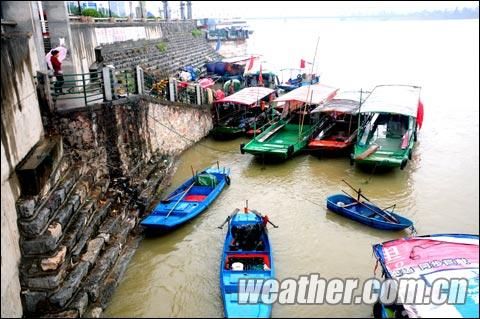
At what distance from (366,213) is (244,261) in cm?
463

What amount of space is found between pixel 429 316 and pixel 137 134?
9683mm

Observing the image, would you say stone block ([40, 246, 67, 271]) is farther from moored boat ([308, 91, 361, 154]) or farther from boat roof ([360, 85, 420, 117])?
boat roof ([360, 85, 420, 117])

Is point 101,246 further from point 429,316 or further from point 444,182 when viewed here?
point 444,182

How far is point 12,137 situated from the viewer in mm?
7953

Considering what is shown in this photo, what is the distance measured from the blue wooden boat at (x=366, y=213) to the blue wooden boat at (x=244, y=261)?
2945mm

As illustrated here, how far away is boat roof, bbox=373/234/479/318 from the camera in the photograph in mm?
6965

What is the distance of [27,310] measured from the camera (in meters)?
8.07

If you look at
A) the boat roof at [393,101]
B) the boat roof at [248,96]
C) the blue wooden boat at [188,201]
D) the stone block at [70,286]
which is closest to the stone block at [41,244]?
the stone block at [70,286]

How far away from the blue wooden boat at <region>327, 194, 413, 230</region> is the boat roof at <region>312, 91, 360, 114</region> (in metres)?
5.58

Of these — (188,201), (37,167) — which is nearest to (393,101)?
(188,201)

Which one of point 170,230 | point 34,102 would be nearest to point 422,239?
point 170,230

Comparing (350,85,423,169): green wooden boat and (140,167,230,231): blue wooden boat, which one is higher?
(350,85,423,169): green wooden boat

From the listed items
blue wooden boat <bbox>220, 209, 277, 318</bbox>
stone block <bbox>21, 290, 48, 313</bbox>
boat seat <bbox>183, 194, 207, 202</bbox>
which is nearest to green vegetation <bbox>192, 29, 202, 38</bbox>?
boat seat <bbox>183, 194, 207, 202</bbox>

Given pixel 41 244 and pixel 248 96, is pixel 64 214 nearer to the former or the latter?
pixel 41 244
